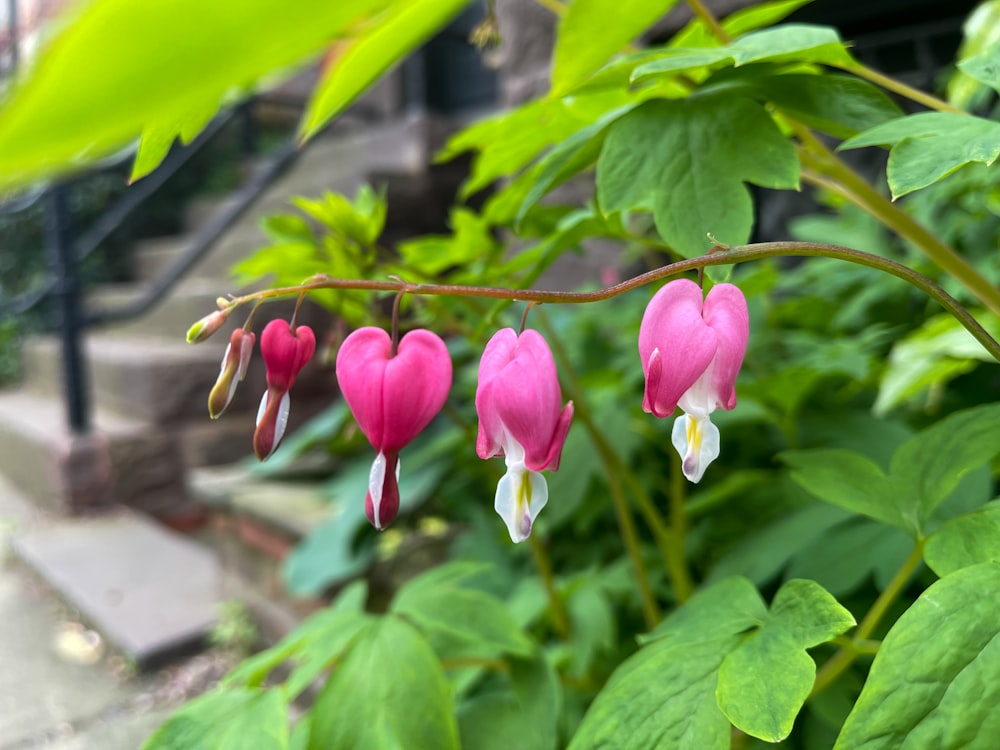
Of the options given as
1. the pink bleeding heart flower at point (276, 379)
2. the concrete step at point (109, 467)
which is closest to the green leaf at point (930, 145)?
the pink bleeding heart flower at point (276, 379)

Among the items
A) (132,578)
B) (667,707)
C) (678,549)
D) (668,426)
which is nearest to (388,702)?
(667,707)

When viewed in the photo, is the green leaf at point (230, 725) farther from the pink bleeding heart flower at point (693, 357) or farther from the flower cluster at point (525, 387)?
the pink bleeding heart flower at point (693, 357)

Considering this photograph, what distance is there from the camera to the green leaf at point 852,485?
1.59ft

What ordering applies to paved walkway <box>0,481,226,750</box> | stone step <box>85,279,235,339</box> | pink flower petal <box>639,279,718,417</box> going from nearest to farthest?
pink flower petal <box>639,279,718,417</box> < paved walkway <box>0,481,226,750</box> < stone step <box>85,279,235,339</box>

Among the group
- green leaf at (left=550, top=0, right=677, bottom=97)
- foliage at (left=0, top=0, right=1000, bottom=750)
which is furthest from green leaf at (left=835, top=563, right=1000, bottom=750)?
green leaf at (left=550, top=0, right=677, bottom=97)

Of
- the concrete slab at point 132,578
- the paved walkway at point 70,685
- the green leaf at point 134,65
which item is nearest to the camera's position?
the green leaf at point 134,65

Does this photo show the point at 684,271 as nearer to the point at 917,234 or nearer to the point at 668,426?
the point at 917,234

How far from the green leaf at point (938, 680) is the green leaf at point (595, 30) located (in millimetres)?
333

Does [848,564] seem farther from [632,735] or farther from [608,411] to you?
[608,411]

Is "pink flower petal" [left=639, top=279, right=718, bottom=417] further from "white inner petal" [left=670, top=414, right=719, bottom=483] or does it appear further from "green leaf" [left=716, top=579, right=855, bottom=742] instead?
"green leaf" [left=716, top=579, right=855, bottom=742]

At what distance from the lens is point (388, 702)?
0.55m

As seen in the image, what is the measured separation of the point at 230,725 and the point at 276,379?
323mm

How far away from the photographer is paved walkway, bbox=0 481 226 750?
157 centimetres

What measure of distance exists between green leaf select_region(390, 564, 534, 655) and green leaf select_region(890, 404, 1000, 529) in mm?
335
